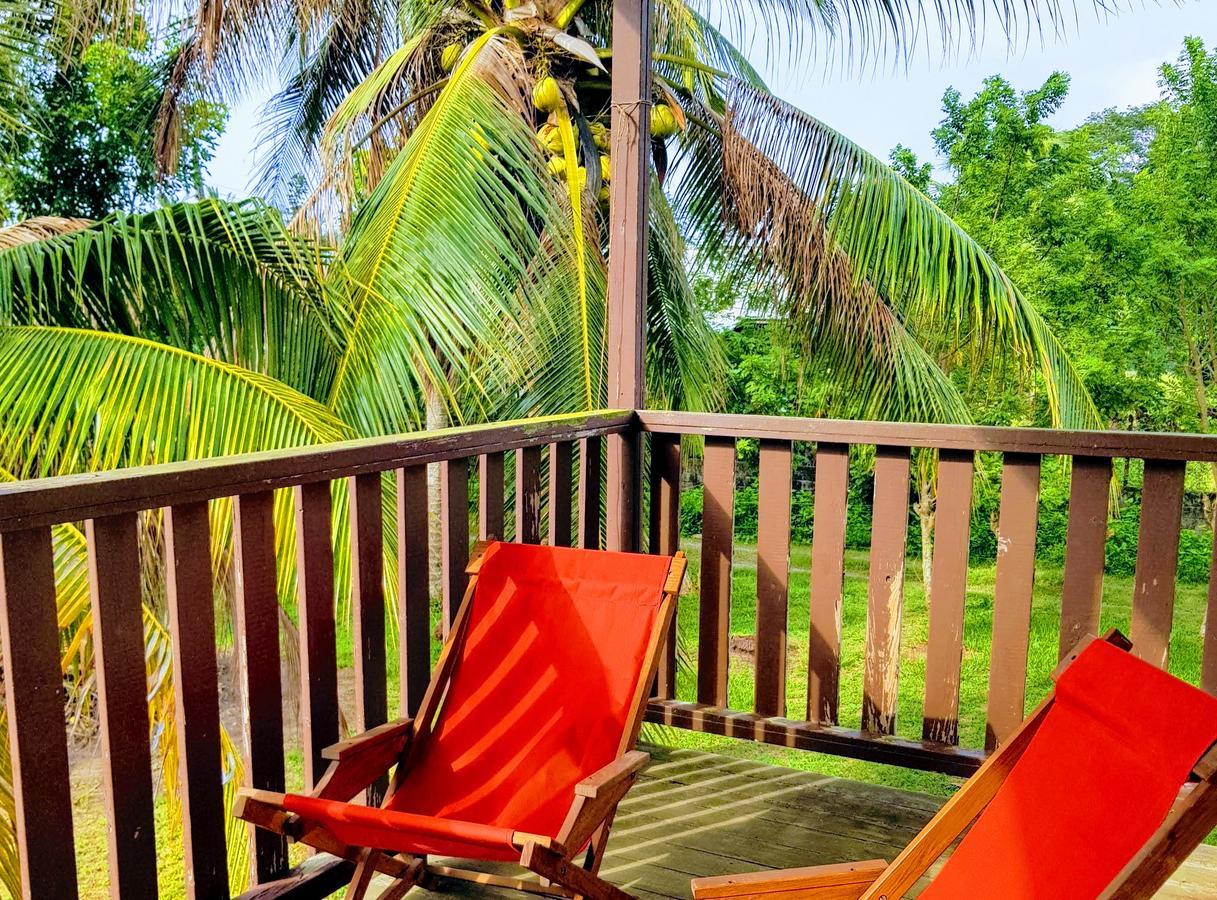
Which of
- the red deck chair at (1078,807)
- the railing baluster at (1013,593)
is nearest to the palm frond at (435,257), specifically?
the railing baluster at (1013,593)

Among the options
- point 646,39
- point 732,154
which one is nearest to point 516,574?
point 646,39

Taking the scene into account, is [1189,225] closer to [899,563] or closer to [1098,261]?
[1098,261]


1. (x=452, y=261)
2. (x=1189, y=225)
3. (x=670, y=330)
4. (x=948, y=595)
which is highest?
(x=1189, y=225)

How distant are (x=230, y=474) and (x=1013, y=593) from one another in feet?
7.29

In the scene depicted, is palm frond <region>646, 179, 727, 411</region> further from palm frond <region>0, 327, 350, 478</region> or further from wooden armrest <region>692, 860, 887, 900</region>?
wooden armrest <region>692, 860, 887, 900</region>

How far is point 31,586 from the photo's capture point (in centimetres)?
156

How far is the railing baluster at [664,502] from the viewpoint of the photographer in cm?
347

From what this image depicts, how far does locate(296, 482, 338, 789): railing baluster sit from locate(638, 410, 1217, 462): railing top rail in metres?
1.45

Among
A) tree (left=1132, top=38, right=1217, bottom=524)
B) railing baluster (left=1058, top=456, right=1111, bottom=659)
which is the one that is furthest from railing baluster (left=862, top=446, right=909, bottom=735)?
tree (left=1132, top=38, right=1217, bottom=524)

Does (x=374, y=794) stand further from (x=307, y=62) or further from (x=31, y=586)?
(x=307, y=62)

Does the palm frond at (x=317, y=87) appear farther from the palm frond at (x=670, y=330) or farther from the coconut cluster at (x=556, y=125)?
the palm frond at (x=670, y=330)

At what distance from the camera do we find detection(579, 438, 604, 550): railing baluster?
10.8 ft

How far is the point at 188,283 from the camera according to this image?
3.84 m

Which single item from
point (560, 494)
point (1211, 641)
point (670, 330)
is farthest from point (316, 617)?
point (670, 330)
